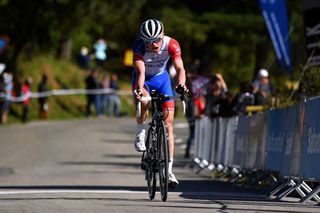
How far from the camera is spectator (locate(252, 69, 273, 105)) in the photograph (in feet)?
67.1

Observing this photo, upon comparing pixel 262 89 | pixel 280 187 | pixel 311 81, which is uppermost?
pixel 311 81

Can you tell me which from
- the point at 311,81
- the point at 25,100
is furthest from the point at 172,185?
the point at 25,100

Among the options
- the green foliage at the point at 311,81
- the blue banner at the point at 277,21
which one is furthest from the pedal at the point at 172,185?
the blue banner at the point at 277,21

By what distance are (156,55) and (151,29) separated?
511 millimetres

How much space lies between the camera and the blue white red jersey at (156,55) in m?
13.8

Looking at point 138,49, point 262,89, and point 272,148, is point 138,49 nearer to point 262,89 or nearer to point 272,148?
point 272,148

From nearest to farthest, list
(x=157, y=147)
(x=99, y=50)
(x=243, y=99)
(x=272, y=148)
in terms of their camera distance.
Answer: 1. (x=157, y=147)
2. (x=272, y=148)
3. (x=243, y=99)
4. (x=99, y=50)

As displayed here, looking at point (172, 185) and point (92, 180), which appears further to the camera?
point (92, 180)

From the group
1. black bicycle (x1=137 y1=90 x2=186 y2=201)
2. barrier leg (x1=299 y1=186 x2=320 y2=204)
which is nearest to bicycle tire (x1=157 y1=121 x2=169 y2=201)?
black bicycle (x1=137 y1=90 x2=186 y2=201)

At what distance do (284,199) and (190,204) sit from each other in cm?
168

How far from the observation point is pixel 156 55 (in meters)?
13.9

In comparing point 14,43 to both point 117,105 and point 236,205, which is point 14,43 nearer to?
point 117,105

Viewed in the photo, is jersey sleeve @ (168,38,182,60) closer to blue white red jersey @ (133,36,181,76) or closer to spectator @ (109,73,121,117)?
blue white red jersey @ (133,36,181,76)

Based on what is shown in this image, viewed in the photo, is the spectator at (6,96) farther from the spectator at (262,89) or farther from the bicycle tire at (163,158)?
the bicycle tire at (163,158)
